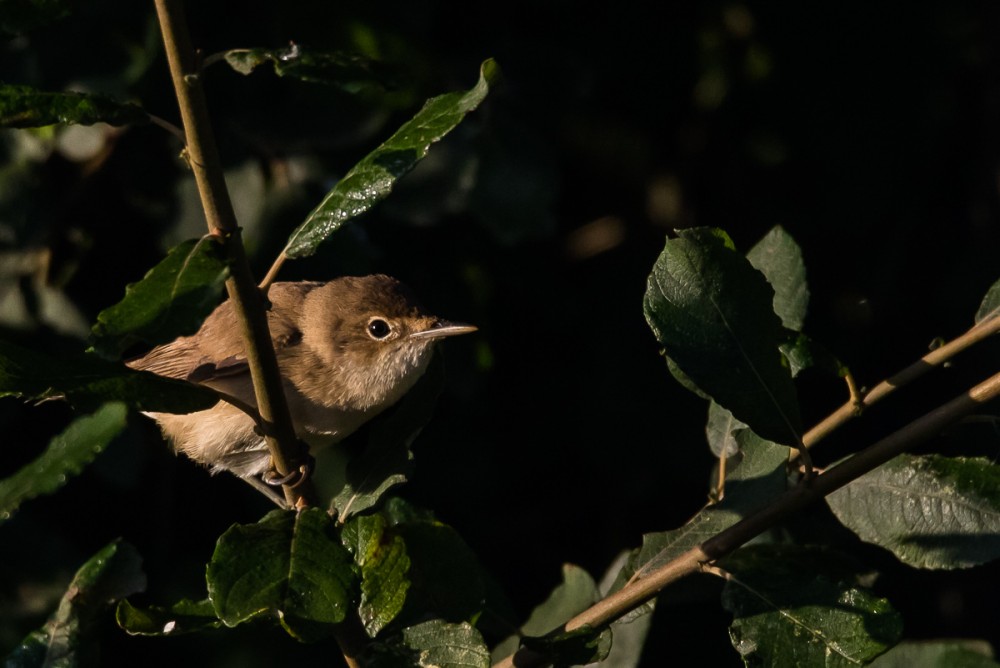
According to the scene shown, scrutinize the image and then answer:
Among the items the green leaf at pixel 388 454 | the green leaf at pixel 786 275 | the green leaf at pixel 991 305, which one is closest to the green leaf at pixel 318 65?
the green leaf at pixel 388 454

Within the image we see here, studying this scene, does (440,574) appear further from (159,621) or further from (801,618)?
(801,618)

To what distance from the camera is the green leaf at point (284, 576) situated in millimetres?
1566

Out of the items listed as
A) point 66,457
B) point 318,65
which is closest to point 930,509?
point 318,65

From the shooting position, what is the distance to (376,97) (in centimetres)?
319

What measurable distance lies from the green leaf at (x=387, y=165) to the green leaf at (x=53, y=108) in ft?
0.90

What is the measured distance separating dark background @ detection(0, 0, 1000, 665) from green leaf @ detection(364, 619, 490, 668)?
1326 mm

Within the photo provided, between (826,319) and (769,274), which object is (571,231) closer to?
(826,319)

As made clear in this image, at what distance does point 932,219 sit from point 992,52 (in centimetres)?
55

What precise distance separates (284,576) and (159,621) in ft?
0.93

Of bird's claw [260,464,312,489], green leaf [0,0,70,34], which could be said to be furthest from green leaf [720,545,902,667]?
green leaf [0,0,70,34]

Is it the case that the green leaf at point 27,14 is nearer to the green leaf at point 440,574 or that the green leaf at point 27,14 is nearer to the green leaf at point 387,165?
the green leaf at point 387,165

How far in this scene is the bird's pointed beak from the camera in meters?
3.01

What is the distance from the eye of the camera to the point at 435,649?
1.79 metres

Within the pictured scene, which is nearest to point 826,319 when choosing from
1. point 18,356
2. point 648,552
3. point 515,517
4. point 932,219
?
point 932,219
